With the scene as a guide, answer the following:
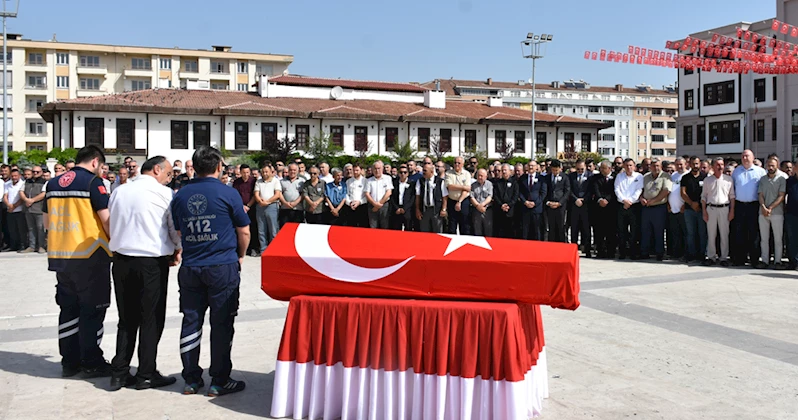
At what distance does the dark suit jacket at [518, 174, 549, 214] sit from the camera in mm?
14398

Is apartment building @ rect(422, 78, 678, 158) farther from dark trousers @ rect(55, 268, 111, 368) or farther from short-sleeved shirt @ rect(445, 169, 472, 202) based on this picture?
dark trousers @ rect(55, 268, 111, 368)

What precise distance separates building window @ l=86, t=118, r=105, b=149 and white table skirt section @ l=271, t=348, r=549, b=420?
49514 millimetres

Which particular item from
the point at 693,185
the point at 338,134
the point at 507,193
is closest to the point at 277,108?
the point at 338,134

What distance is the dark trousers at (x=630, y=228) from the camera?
1424 cm

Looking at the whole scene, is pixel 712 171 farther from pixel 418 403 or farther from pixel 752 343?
pixel 418 403

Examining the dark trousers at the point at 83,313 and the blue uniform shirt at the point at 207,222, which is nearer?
the blue uniform shirt at the point at 207,222

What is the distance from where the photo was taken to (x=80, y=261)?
19.1ft

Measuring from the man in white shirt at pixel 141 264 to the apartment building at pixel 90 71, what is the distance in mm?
77411

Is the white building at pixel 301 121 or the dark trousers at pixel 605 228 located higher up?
the white building at pixel 301 121

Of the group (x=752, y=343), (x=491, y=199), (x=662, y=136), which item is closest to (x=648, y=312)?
(x=752, y=343)

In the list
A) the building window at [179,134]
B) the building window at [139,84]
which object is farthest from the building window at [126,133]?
the building window at [139,84]

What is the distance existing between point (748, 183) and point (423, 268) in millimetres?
10324

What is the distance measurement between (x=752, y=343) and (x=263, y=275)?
5.04 meters

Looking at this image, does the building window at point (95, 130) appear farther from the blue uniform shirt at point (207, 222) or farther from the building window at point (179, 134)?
the blue uniform shirt at point (207, 222)
